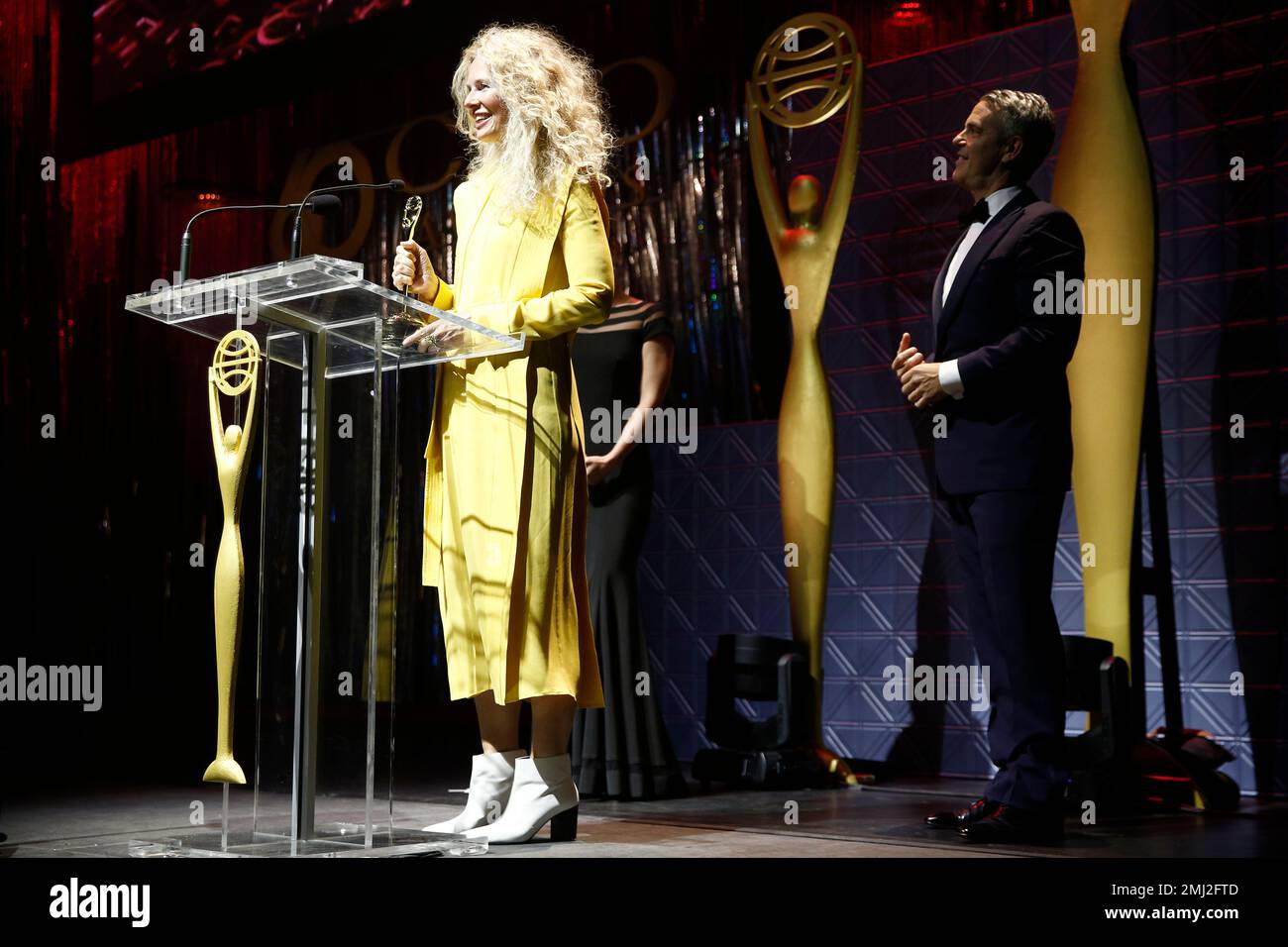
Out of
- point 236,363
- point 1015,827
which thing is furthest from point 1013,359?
point 236,363

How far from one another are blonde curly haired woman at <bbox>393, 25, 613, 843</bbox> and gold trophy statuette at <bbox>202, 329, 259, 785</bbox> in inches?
16.2

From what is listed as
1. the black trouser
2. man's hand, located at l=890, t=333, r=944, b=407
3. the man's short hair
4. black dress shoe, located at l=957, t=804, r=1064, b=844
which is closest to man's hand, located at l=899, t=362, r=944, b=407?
man's hand, located at l=890, t=333, r=944, b=407

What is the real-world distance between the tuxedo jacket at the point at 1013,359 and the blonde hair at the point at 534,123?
82 centimetres

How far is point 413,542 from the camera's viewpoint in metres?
2.50

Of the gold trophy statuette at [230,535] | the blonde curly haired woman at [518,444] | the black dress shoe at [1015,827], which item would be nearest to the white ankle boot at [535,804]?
the blonde curly haired woman at [518,444]

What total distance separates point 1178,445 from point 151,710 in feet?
13.0

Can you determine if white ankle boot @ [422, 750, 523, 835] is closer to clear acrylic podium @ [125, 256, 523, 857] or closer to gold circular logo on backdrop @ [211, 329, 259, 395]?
clear acrylic podium @ [125, 256, 523, 857]

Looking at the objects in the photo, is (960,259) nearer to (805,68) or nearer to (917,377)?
(917,377)

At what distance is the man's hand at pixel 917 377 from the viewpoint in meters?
2.69

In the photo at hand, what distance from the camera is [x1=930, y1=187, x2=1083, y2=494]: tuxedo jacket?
264cm

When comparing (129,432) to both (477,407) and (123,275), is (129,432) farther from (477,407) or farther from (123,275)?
(477,407)

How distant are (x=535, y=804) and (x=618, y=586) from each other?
1246 millimetres

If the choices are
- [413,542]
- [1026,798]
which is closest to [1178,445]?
[1026,798]
